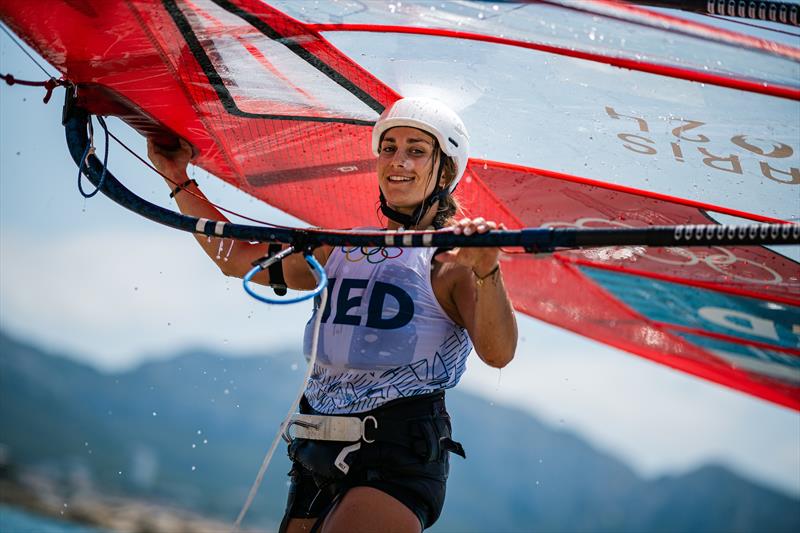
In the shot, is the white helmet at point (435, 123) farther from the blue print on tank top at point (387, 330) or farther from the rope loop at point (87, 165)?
the rope loop at point (87, 165)

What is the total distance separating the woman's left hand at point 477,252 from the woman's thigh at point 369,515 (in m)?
0.78

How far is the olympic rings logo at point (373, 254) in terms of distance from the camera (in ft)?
9.89

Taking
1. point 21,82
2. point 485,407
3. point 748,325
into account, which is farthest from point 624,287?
point 485,407

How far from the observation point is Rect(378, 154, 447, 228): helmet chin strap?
3230 mm

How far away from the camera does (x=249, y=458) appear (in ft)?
104

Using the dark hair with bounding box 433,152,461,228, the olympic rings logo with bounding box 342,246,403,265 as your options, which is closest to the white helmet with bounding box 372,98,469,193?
the dark hair with bounding box 433,152,461,228

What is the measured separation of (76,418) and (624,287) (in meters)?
30.8

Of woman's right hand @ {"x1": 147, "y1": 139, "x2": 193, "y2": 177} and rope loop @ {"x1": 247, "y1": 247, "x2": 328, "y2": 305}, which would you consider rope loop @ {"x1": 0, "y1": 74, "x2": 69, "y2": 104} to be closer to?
woman's right hand @ {"x1": 147, "y1": 139, "x2": 193, "y2": 177}

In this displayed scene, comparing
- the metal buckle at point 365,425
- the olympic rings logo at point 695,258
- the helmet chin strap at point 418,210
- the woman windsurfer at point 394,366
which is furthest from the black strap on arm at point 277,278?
the olympic rings logo at point 695,258

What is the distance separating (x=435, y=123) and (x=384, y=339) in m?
0.95

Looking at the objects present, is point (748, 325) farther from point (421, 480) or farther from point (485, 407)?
point (485, 407)

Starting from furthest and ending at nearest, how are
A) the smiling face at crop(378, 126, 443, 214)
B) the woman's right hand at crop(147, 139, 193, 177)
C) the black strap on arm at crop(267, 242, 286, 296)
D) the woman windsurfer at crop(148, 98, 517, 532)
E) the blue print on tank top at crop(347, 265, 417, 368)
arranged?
the woman's right hand at crop(147, 139, 193, 177) → the black strap on arm at crop(267, 242, 286, 296) → the smiling face at crop(378, 126, 443, 214) → the blue print on tank top at crop(347, 265, 417, 368) → the woman windsurfer at crop(148, 98, 517, 532)

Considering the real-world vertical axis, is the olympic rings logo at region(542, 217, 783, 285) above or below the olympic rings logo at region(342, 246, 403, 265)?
below

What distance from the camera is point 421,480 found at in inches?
107
